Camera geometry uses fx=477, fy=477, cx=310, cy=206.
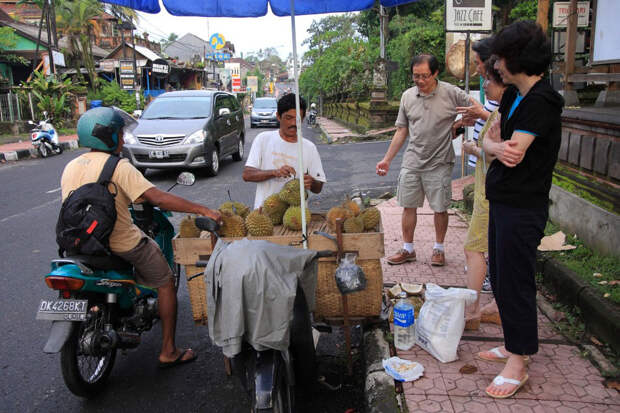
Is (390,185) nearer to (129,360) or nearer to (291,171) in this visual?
(291,171)

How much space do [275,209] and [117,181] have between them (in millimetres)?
1020

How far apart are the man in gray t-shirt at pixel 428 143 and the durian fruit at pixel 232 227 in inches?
69.6

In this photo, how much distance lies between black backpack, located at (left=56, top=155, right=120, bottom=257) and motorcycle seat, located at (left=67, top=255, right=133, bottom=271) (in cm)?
9

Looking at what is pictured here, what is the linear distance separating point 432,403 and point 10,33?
92.3 feet

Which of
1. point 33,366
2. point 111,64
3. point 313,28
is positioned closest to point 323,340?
point 33,366

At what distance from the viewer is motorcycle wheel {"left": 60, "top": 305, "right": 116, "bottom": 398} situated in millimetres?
2693

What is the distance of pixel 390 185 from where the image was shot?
9.03 meters

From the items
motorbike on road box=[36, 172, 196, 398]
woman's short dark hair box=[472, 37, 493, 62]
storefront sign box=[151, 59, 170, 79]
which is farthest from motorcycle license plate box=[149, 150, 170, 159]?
storefront sign box=[151, 59, 170, 79]

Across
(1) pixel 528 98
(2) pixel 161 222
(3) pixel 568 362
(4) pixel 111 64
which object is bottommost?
(3) pixel 568 362

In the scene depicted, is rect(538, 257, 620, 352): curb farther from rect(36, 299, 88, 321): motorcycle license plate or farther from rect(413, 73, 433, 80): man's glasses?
rect(36, 299, 88, 321): motorcycle license plate

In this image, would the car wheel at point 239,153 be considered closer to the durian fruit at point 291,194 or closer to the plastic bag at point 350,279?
the durian fruit at point 291,194

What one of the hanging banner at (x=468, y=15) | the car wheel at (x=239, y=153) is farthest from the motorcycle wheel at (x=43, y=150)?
the hanging banner at (x=468, y=15)

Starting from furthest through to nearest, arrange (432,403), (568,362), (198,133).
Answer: (198,133), (568,362), (432,403)

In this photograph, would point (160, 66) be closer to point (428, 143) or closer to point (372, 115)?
point (372, 115)
